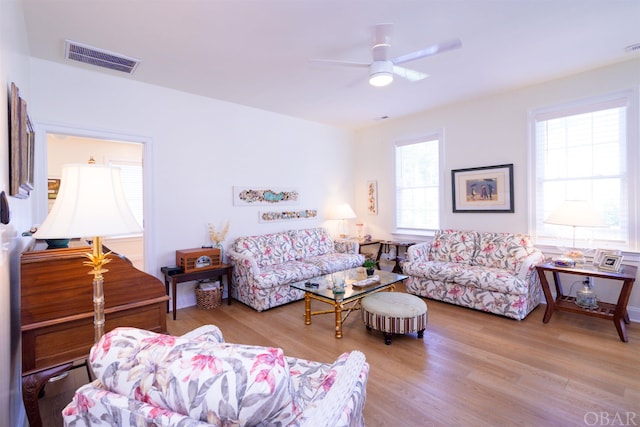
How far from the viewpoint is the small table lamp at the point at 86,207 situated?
1.26 metres

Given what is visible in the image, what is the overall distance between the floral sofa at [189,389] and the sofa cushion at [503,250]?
3423mm

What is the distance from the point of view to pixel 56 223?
4.15ft

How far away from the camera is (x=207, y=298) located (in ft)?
12.5

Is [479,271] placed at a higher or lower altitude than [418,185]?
lower

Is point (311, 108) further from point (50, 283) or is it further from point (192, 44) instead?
point (50, 283)

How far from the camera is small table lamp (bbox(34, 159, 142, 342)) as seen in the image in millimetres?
1264

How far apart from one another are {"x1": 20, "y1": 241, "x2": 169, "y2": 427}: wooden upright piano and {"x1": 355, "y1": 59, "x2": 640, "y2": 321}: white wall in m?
4.30

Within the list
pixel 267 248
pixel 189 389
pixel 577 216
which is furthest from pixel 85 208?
pixel 577 216

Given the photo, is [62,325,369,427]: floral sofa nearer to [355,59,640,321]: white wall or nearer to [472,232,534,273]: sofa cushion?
[472,232,534,273]: sofa cushion

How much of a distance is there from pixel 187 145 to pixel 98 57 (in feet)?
4.12

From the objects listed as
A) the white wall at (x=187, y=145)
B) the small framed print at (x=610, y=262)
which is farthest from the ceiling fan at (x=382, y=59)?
the small framed print at (x=610, y=262)

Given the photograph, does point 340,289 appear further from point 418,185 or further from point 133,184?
point 133,184

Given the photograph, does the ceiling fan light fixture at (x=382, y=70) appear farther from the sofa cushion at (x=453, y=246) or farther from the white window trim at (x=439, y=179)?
the sofa cushion at (x=453, y=246)

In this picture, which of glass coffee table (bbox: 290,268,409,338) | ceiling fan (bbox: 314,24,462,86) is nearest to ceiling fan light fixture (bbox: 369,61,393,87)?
ceiling fan (bbox: 314,24,462,86)
